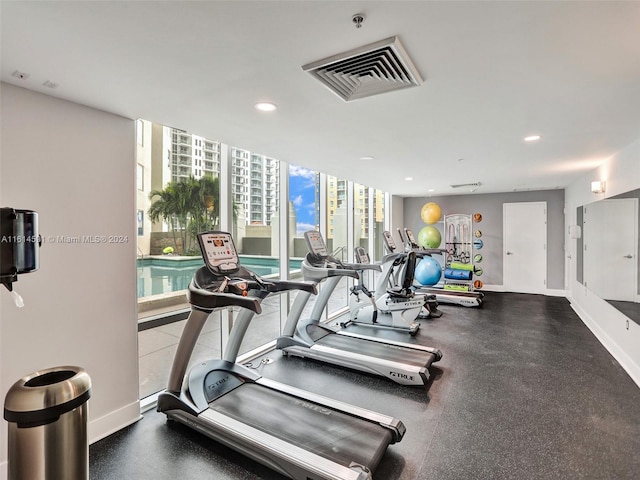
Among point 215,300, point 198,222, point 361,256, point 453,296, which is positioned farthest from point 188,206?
point 453,296

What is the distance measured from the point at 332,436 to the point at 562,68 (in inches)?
105

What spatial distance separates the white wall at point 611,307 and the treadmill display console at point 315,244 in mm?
3375

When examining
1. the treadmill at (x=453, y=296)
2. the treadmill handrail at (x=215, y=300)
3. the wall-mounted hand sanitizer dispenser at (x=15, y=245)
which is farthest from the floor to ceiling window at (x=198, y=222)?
the treadmill at (x=453, y=296)

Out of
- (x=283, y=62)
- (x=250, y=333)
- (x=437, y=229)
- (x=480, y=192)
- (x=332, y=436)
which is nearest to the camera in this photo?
(x=283, y=62)

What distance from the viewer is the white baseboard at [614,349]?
3.26 m

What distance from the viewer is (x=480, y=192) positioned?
7934 millimetres

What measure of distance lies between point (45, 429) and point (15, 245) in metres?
0.58

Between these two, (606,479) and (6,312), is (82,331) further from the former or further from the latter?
(606,479)

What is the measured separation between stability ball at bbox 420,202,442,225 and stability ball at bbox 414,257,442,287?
3.51ft

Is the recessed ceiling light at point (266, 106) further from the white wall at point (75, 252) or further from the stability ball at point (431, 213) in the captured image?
the stability ball at point (431, 213)

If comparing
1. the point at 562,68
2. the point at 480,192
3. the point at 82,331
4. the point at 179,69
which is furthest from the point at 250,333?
the point at 480,192

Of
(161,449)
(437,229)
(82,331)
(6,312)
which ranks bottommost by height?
(161,449)

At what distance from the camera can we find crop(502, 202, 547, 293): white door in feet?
24.7

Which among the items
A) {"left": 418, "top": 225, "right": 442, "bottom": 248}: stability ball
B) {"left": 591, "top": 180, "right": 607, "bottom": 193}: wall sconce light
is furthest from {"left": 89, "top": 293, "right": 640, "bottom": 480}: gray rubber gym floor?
{"left": 418, "top": 225, "right": 442, "bottom": 248}: stability ball
